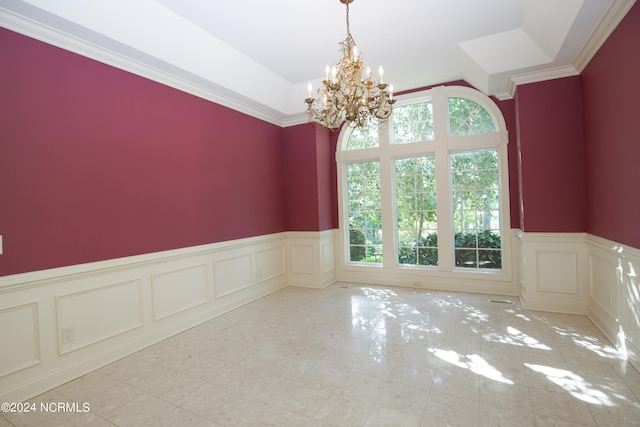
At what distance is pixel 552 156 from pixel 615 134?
0.96 metres

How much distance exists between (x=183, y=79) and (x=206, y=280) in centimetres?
240

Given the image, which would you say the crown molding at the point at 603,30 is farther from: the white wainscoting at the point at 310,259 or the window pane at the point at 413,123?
the white wainscoting at the point at 310,259

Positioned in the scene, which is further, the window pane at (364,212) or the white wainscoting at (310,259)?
the window pane at (364,212)

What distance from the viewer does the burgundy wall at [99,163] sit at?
2.31 meters

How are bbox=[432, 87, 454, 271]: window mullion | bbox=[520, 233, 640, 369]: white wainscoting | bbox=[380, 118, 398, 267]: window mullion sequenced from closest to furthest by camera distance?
bbox=[520, 233, 640, 369]: white wainscoting < bbox=[432, 87, 454, 271]: window mullion < bbox=[380, 118, 398, 267]: window mullion

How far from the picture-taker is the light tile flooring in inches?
77.3

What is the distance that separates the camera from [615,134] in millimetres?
2725

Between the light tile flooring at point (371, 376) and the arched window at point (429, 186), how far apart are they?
1322 mm

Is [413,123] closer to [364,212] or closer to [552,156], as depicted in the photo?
[364,212]

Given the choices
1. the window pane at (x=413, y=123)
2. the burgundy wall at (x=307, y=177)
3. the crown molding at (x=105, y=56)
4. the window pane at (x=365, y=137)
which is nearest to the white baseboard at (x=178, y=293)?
the burgundy wall at (x=307, y=177)

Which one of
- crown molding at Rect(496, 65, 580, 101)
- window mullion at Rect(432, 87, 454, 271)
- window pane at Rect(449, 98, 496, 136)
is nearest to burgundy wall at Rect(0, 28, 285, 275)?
window mullion at Rect(432, 87, 454, 271)

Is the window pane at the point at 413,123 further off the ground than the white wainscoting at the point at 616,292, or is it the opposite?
Result: the window pane at the point at 413,123

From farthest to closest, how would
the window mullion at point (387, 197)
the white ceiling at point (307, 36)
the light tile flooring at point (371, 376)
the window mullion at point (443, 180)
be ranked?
the window mullion at point (387, 197) → the window mullion at point (443, 180) → the white ceiling at point (307, 36) → the light tile flooring at point (371, 376)

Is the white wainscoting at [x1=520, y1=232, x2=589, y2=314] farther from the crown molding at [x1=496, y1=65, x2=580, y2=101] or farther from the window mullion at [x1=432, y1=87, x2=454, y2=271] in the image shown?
the crown molding at [x1=496, y1=65, x2=580, y2=101]
